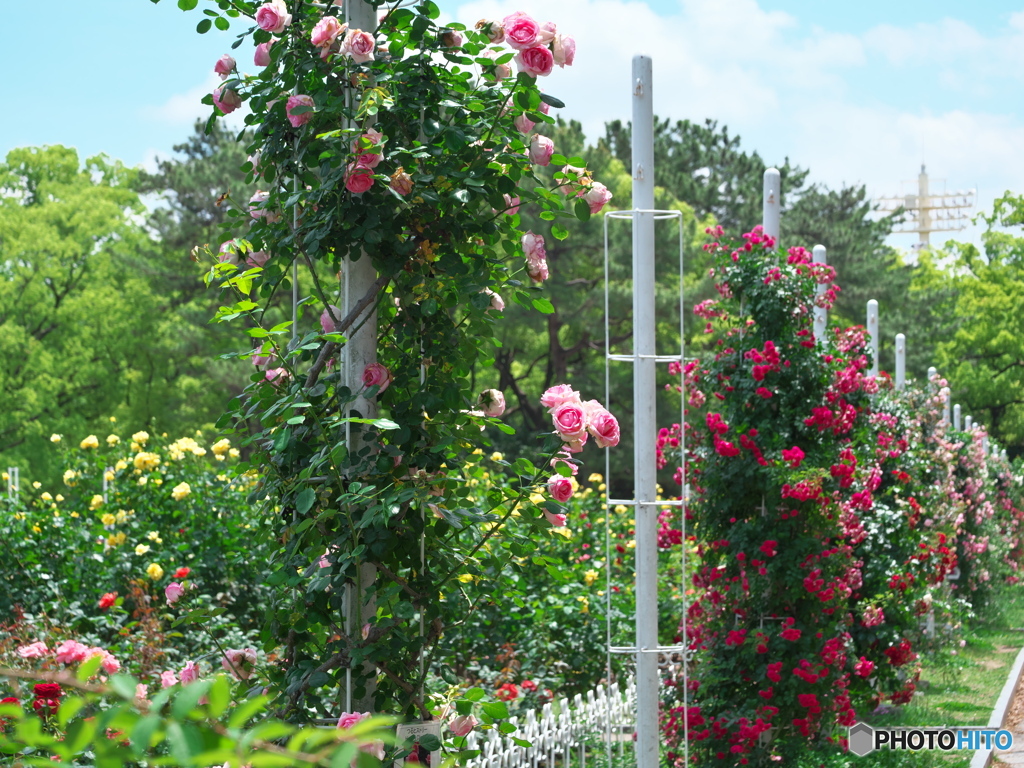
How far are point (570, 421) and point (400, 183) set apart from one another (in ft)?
2.39

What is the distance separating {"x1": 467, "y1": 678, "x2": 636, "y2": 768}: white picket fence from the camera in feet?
13.6

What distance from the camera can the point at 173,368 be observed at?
1024 inches

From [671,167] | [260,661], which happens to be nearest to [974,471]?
[260,661]

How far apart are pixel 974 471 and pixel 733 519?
889 cm

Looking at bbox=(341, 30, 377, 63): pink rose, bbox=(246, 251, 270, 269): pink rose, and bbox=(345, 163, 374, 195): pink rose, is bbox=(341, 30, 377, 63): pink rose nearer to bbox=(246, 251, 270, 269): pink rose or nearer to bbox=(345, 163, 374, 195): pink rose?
bbox=(345, 163, 374, 195): pink rose

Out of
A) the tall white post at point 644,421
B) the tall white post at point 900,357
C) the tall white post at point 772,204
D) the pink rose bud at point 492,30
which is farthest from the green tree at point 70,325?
the pink rose bud at point 492,30

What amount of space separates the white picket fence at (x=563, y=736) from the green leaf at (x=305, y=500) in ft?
6.42

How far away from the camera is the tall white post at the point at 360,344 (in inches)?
101

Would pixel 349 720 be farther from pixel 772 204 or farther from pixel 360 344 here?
pixel 772 204

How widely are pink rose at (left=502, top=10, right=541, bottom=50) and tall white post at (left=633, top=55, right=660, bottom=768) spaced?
1.36 m

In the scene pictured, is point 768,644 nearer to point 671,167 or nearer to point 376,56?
point 376,56

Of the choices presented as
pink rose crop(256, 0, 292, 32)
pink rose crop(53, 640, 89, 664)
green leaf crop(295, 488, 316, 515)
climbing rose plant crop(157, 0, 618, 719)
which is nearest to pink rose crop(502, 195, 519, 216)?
climbing rose plant crop(157, 0, 618, 719)

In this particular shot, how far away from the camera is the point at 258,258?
Answer: 2762mm

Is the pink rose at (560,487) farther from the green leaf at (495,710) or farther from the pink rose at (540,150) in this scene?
the pink rose at (540,150)
